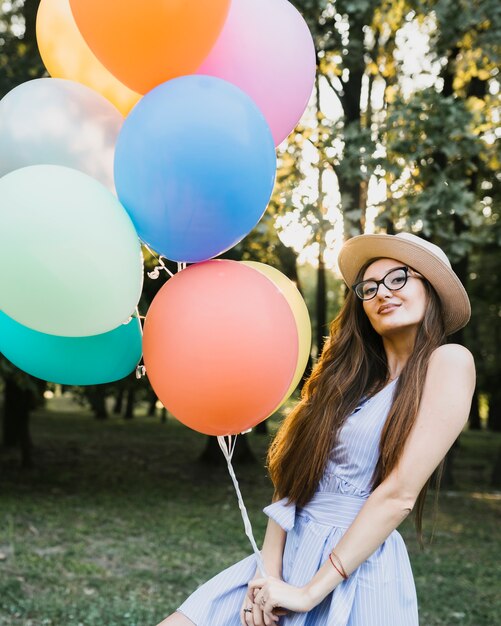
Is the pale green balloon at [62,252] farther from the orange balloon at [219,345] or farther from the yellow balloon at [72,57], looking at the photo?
the yellow balloon at [72,57]

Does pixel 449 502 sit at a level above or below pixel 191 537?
below

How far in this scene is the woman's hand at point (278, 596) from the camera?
6.40 feet

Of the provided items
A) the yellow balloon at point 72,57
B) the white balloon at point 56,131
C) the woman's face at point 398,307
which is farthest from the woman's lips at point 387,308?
the yellow balloon at point 72,57

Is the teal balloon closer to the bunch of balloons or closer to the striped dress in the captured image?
the bunch of balloons

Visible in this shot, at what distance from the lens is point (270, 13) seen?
240cm

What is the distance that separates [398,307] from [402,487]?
519mm

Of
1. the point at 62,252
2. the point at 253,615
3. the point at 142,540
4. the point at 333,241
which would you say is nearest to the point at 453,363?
the point at 253,615

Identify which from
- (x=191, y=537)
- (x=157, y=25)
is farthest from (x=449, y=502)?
(x=157, y=25)

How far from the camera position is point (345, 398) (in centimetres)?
218

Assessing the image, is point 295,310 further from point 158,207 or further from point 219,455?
point 219,455

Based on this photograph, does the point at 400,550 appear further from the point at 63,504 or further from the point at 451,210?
the point at 63,504

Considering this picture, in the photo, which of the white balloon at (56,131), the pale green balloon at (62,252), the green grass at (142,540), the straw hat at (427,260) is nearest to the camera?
the pale green balloon at (62,252)

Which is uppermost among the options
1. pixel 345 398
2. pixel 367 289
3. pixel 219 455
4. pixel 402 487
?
pixel 367 289

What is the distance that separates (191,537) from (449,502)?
14.5 ft
